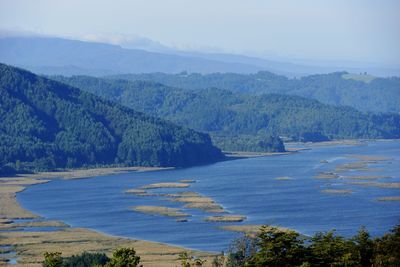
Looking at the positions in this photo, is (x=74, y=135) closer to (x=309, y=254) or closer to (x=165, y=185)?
(x=165, y=185)

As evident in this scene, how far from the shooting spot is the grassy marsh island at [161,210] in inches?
3878

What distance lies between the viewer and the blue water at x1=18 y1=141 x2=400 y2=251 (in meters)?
87.2

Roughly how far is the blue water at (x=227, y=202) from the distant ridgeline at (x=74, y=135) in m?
15.7

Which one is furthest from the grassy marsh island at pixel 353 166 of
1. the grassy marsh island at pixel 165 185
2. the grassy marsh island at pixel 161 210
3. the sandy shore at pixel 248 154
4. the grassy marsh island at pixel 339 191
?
the grassy marsh island at pixel 161 210

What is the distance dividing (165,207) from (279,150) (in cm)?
9173

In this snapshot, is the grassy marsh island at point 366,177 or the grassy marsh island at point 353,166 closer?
the grassy marsh island at point 366,177

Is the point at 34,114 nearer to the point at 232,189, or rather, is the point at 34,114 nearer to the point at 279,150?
the point at 279,150

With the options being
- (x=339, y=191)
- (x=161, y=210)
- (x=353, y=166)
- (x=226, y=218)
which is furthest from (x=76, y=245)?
(x=353, y=166)

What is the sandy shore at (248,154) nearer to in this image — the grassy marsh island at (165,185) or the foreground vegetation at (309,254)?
the grassy marsh island at (165,185)

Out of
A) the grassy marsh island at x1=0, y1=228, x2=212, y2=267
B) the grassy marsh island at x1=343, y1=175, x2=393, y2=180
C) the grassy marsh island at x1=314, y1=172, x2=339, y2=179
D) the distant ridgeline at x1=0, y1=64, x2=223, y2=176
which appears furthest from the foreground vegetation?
the distant ridgeline at x1=0, y1=64, x2=223, y2=176

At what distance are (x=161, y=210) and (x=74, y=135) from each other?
3248 inches

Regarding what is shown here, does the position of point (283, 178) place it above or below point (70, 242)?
above

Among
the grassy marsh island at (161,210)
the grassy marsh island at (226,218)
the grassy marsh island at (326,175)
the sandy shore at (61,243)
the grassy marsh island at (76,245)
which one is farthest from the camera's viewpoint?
the grassy marsh island at (326,175)

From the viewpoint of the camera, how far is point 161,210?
102 meters
